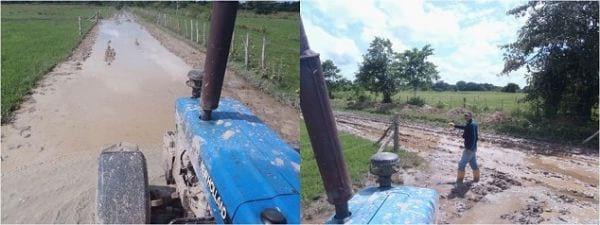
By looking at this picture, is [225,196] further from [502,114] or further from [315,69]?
[502,114]

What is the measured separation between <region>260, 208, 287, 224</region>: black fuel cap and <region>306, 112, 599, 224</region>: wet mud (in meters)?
1.60

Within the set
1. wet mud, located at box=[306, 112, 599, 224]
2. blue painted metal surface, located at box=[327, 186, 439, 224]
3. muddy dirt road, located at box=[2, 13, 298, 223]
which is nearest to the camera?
blue painted metal surface, located at box=[327, 186, 439, 224]

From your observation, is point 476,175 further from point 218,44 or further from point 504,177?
point 218,44

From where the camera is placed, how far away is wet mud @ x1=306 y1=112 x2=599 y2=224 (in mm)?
4078

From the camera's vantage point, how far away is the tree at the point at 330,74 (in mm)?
1543

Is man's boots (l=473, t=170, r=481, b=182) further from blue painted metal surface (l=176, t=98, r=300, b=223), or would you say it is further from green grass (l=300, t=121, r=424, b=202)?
blue painted metal surface (l=176, t=98, r=300, b=223)

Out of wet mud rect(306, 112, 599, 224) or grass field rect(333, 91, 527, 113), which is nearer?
grass field rect(333, 91, 527, 113)

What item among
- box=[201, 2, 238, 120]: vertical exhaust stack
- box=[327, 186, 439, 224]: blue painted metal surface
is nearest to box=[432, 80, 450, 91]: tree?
box=[327, 186, 439, 224]: blue painted metal surface

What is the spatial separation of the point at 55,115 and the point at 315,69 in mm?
6254

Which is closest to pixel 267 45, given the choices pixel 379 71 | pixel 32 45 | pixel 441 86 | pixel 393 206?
pixel 379 71

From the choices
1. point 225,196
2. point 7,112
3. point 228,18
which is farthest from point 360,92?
point 7,112

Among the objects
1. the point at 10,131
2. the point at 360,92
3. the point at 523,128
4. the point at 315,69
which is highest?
the point at 315,69

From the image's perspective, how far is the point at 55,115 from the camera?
6547mm

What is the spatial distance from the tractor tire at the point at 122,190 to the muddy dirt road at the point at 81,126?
421mm
